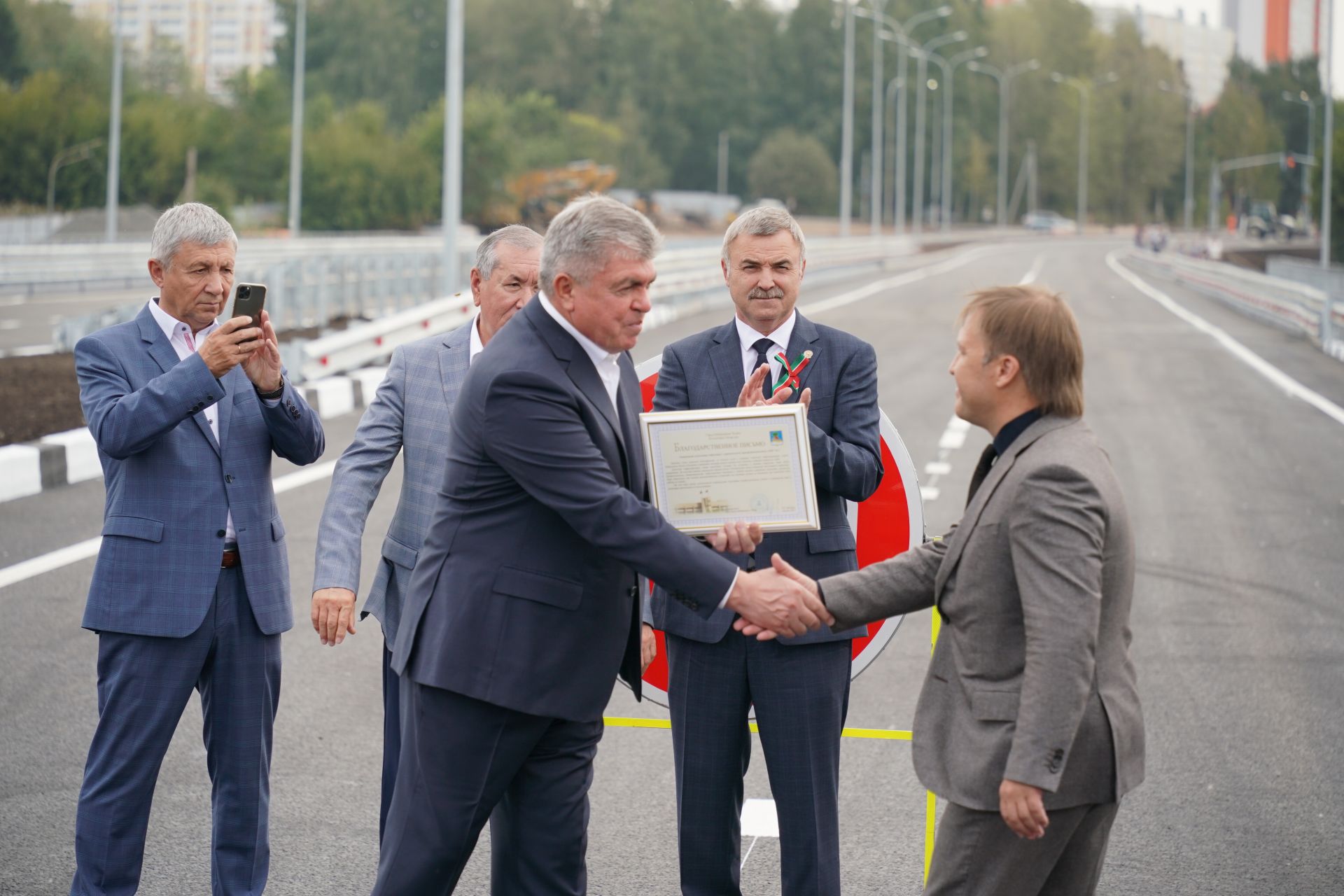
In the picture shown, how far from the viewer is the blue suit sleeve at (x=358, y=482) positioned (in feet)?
14.1

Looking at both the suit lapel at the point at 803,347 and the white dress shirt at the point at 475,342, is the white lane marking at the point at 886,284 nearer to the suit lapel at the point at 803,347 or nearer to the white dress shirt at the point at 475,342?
the white dress shirt at the point at 475,342

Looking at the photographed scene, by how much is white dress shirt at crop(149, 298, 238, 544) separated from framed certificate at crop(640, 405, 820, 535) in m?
1.23

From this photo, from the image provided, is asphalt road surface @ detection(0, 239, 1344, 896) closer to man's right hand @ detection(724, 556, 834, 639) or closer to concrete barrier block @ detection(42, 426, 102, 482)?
concrete barrier block @ detection(42, 426, 102, 482)

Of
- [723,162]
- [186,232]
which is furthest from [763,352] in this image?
[723,162]

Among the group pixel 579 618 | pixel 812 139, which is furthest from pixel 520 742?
pixel 812 139

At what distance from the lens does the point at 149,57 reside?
398ft

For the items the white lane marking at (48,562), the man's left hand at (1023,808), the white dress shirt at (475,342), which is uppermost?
the white dress shirt at (475,342)

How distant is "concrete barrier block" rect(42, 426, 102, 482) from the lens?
12.1 metres

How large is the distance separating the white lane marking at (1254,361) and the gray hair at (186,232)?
47.6 feet

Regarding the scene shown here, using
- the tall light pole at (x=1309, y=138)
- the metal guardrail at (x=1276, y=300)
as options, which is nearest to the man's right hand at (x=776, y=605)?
the metal guardrail at (x=1276, y=300)

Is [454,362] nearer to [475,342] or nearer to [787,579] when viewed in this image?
[475,342]

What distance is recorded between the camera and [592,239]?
3537 mm

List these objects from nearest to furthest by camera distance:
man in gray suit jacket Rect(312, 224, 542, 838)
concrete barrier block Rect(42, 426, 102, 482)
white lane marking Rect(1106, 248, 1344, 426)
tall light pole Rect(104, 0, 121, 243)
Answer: man in gray suit jacket Rect(312, 224, 542, 838)
concrete barrier block Rect(42, 426, 102, 482)
white lane marking Rect(1106, 248, 1344, 426)
tall light pole Rect(104, 0, 121, 243)

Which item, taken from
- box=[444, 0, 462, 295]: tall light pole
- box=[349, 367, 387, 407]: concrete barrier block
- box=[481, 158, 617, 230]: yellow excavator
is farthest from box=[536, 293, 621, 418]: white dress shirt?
box=[481, 158, 617, 230]: yellow excavator
